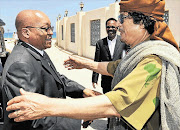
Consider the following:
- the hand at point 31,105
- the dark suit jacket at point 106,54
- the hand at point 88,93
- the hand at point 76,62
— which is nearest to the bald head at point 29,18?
the hand at point 76,62

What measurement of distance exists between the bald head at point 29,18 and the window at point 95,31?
12269 millimetres

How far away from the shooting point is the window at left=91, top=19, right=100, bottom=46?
1409cm

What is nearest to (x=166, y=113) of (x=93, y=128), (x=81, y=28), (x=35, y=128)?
(x=35, y=128)

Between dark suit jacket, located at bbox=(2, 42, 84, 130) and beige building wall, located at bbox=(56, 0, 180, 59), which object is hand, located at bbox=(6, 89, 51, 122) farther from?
beige building wall, located at bbox=(56, 0, 180, 59)


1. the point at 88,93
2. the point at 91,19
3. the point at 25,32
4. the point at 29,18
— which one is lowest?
the point at 88,93

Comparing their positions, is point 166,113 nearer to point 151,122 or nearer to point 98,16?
point 151,122

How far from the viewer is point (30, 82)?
159 centimetres

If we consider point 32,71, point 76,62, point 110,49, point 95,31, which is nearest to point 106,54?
point 110,49

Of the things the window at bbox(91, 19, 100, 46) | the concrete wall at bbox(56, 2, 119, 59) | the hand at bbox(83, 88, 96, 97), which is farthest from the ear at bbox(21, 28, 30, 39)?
the window at bbox(91, 19, 100, 46)

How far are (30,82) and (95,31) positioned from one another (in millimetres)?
13284

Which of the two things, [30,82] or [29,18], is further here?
[29,18]

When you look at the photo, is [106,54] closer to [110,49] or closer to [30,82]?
[110,49]

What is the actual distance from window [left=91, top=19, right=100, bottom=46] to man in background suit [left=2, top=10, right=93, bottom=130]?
12.2 m

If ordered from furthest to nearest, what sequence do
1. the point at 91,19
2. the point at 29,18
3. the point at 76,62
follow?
the point at 91,19 < the point at 76,62 < the point at 29,18
